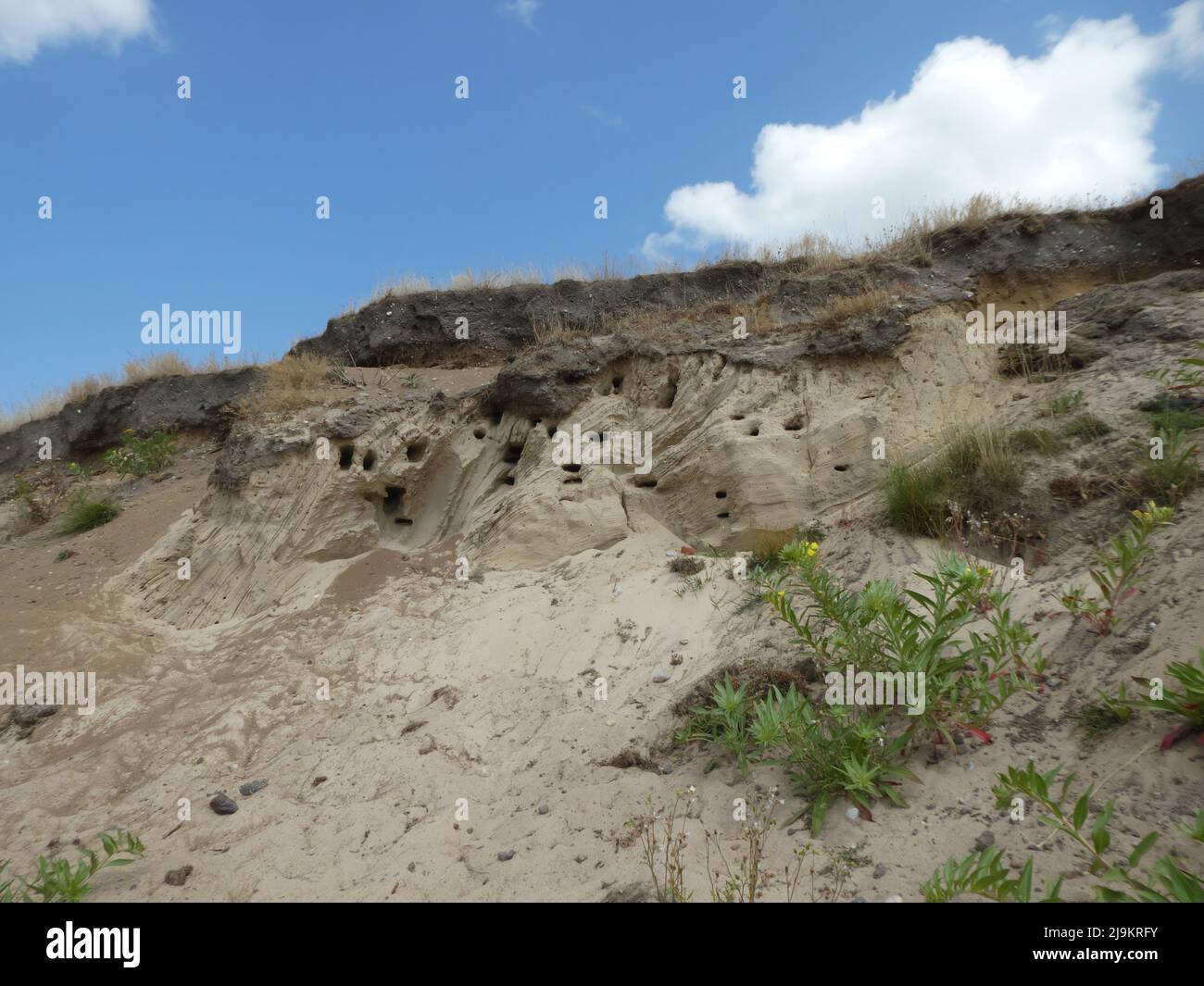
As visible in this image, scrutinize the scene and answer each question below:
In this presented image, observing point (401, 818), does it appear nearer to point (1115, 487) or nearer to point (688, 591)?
point (688, 591)

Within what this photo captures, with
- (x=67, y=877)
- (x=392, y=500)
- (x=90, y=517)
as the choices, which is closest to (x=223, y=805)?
(x=67, y=877)

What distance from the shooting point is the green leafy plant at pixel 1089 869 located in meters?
2.33

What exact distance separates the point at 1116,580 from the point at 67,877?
584cm

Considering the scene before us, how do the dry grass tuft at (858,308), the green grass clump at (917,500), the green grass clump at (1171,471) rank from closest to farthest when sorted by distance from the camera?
1. the green grass clump at (1171,471)
2. the green grass clump at (917,500)
3. the dry grass tuft at (858,308)

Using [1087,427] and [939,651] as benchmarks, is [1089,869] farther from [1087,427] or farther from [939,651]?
[1087,427]

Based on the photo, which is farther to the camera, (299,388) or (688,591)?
(299,388)

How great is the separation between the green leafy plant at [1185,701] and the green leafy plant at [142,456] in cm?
1452

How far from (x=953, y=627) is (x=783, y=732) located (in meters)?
1.01

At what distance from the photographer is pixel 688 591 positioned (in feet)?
20.9

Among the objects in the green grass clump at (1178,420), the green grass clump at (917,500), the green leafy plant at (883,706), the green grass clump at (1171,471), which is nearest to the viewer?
the green leafy plant at (883,706)

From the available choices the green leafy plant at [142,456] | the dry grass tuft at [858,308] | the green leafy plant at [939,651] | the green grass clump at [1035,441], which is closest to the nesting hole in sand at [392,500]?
the dry grass tuft at [858,308]

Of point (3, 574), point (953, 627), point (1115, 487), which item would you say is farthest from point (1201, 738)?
point (3, 574)

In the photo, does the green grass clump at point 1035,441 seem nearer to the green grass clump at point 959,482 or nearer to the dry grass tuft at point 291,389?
the green grass clump at point 959,482

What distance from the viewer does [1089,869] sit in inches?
105
